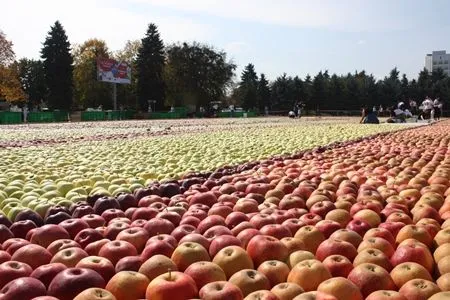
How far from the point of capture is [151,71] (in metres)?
73.4

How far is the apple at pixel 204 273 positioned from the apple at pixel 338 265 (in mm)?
539

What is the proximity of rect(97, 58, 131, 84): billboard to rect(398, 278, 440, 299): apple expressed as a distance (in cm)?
6017

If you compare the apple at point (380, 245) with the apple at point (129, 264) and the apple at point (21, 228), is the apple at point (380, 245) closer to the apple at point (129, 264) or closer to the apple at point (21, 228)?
the apple at point (129, 264)

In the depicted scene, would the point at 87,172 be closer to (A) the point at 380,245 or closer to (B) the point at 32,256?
(B) the point at 32,256

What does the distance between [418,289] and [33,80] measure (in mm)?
97341

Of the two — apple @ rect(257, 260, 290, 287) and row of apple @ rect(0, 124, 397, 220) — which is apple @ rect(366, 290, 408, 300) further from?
row of apple @ rect(0, 124, 397, 220)

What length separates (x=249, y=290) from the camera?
7.75ft

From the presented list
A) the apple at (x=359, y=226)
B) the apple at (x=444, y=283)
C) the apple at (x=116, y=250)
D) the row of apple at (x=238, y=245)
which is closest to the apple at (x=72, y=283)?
the row of apple at (x=238, y=245)

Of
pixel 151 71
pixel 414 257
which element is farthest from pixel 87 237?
pixel 151 71

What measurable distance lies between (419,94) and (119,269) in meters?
88.2

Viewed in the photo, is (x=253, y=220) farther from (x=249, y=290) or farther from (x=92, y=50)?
(x=92, y=50)

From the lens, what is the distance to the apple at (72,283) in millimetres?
2363

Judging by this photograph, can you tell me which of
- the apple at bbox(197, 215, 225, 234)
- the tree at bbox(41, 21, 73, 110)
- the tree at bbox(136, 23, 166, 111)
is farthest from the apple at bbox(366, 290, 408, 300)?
the tree at bbox(136, 23, 166, 111)

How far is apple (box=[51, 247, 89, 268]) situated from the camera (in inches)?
110
